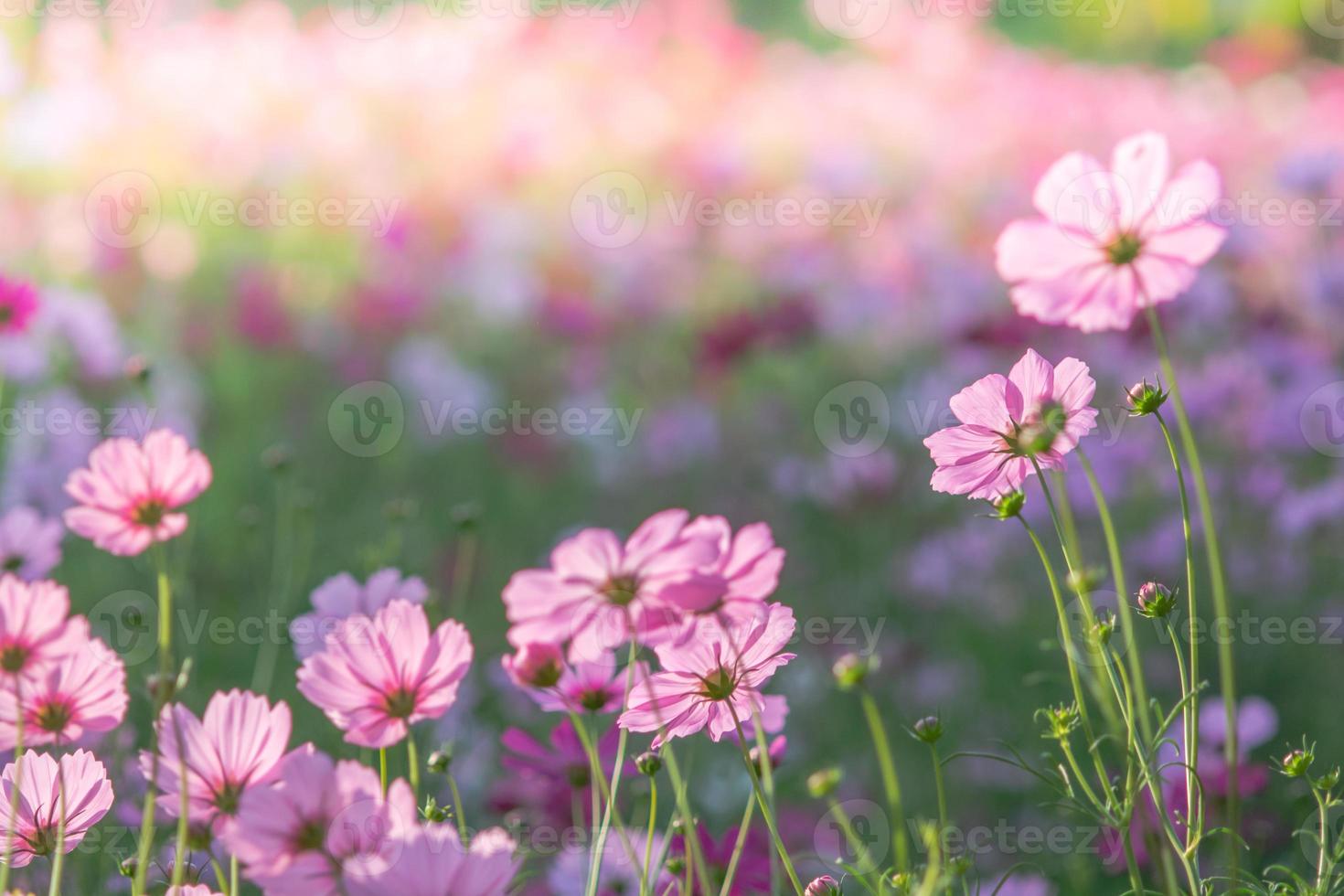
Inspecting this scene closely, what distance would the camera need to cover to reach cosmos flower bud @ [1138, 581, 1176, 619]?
504mm

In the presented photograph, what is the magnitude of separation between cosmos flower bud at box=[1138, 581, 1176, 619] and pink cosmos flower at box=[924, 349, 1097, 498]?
62 millimetres

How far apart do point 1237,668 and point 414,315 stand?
1651mm

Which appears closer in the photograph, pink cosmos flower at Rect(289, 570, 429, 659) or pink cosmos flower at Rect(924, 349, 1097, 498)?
pink cosmos flower at Rect(924, 349, 1097, 498)

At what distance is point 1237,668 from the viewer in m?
1.56

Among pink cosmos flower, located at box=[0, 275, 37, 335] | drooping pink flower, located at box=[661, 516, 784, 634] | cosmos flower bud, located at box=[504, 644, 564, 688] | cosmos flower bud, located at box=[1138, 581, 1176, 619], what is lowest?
cosmos flower bud, located at box=[504, 644, 564, 688]

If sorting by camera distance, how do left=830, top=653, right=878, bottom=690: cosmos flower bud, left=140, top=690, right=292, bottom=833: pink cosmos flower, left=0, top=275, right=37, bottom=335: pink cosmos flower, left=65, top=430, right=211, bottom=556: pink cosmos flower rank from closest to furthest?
left=830, top=653, right=878, bottom=690: cosmos flower bud, left=140, top=690, right=292, bottom=833: pink cosmos flower, left=65, top=430, right=211, bottom=556: pink cosmos flower, left=0, top=275, right=37, bottom=335: pink cosmos flower

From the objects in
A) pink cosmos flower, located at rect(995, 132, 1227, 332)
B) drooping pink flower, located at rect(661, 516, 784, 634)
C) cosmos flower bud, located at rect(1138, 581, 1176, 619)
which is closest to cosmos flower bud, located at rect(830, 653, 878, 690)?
drooping pink flower, located at rect(661, 516, 784, 634)

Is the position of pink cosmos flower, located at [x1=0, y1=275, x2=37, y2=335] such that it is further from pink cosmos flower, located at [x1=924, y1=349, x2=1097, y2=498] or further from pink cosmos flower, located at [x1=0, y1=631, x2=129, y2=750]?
pink cosmos flower, located at [x1=924, y1=349, x2=1097, y2=498]

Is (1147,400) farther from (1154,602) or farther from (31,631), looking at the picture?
(31,631)

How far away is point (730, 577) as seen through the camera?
0.49m

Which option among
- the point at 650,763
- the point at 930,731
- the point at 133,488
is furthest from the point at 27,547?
the point at 930,731

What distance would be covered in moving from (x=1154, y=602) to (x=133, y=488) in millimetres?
454

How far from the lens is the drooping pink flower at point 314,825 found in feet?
1.36

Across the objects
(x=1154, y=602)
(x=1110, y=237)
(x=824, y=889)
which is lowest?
(x=824, y=889)
